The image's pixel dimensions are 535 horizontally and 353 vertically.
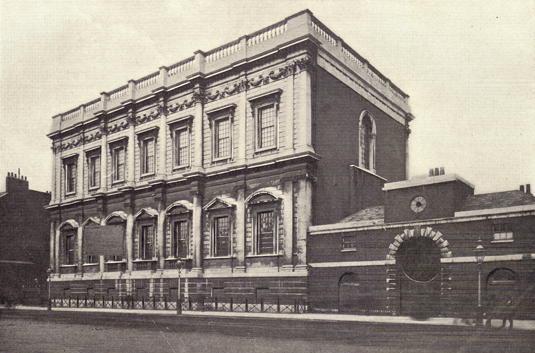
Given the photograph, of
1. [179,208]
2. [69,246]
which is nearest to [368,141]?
[179,208]

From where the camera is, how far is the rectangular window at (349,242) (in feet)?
85.0

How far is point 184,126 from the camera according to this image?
34.1 m

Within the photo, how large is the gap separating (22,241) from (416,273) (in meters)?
36.9

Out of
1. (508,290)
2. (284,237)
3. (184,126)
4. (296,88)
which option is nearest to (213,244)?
(284,237)

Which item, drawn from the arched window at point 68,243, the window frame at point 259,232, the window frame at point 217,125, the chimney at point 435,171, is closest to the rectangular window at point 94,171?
the arched window at point 68,243

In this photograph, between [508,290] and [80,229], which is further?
[80,229]

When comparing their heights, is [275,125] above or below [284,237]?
above

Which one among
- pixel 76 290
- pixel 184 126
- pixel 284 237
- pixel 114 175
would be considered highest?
pixel 184 126

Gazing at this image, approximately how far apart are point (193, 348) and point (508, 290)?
14198 mm

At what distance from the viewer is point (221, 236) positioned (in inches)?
1238

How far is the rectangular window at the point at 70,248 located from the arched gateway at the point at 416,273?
27.1 m

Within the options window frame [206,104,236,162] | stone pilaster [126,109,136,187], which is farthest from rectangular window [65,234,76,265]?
window frame [206,104,236,162]

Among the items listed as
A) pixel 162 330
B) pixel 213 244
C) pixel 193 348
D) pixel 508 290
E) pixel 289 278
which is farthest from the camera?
pixel 213 244

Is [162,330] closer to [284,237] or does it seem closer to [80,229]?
[284,237]
